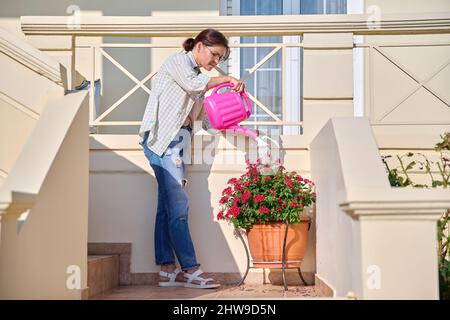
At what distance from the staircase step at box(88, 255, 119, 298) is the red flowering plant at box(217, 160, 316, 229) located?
2.65 ft

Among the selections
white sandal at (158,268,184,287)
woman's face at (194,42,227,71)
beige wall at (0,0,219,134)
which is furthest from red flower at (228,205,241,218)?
beige wall at (0,0,219,134)

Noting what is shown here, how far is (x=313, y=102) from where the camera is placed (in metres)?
5.52

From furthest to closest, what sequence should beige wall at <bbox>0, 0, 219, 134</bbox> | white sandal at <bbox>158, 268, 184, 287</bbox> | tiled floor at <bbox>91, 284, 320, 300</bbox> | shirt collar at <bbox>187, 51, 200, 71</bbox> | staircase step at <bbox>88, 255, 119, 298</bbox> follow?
beige wall at <bbox>0, 0, 219, 134</bbox>
white sandal at <bbox>158, 268, 184, 287</bbox>
shirt collar at <bbox>187, 51, 200, 71</bbox>
staircase step at <bbox>88, 255, 119, 298</bbox>
tiled floor at <bbox>91, 284, 320, 300</bbox>

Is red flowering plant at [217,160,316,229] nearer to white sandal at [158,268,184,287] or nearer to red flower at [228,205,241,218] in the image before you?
red flower at [228,205,241,218]

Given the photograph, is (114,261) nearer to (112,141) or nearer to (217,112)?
(112,141)

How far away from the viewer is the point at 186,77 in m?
4.89

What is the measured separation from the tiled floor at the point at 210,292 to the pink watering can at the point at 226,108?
1123mm

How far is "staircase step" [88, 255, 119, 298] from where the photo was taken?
15.3ft

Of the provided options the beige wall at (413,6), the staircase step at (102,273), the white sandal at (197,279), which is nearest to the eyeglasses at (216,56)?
the white sandal at (197,279)

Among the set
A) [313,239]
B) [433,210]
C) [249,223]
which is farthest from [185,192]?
[433,210]

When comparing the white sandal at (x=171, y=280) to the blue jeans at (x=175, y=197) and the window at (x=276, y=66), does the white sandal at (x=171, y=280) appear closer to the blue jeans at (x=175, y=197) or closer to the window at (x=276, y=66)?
the blue jeans at (x=175, y=197)

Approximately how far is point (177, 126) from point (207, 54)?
1.69ft

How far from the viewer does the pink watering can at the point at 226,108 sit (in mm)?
5113
